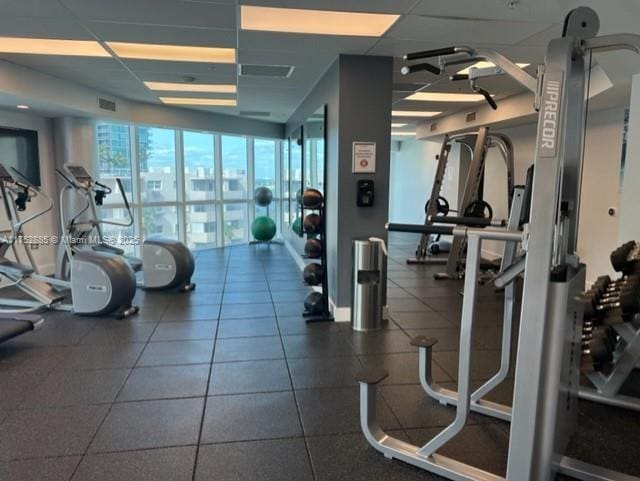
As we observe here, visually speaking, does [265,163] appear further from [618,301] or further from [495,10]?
[618,301]

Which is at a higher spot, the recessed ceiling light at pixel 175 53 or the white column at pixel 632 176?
the recessed ceiling light at pixel 175 53

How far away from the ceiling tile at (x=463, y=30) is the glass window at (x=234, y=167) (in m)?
6.24

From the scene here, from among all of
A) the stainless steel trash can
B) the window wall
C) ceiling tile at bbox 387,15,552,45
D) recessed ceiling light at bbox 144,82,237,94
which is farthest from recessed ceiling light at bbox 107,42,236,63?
the window wall

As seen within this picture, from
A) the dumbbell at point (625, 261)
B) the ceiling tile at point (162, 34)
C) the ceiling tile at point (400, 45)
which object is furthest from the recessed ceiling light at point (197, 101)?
the dumbbell at point (625, 261)

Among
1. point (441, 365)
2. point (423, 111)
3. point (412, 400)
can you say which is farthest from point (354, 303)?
point (423, 111)

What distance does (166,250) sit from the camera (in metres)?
5.59

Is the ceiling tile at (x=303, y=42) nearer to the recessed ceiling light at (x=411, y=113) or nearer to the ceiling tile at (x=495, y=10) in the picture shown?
the ceiling tile at (x=495, y=10)

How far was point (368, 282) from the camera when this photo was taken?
4199mm

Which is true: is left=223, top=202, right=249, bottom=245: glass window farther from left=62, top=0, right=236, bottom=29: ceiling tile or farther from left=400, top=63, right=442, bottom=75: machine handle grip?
left=400, top=63, right=442, bottom=75: machine handle grip

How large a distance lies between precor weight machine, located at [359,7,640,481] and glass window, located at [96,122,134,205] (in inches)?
255

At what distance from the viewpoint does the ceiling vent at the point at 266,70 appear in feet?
15.1

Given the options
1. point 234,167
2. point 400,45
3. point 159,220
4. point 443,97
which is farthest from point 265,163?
point 400,45

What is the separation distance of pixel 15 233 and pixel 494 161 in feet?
23.8

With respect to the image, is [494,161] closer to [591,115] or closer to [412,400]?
[591,115]
